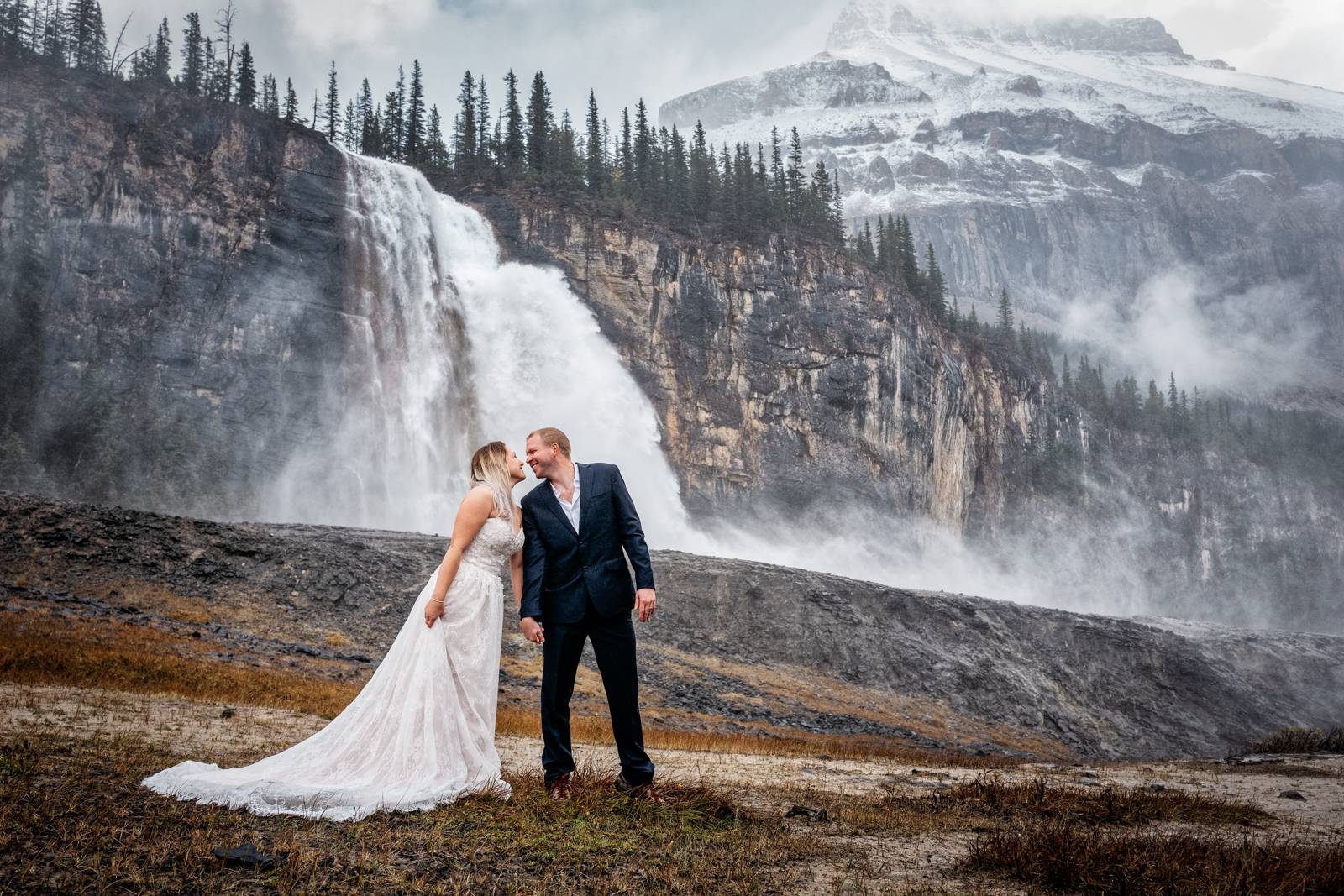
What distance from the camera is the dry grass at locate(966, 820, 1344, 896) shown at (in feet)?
15.2

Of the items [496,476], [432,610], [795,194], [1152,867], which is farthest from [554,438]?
[795,194]

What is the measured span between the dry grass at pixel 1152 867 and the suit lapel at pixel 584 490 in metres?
3.29

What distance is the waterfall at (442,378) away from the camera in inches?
1751

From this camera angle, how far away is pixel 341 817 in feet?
17.0

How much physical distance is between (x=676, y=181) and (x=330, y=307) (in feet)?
116

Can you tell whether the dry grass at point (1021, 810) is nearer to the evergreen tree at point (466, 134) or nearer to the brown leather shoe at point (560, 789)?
the brown leather shoe at point (560, 789)

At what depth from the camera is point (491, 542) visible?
6.54m

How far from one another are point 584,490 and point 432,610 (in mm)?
1366

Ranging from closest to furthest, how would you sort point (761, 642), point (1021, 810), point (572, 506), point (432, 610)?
point (432, 610) < point (572, 506) < point (1021, 810) < point (761, 642)

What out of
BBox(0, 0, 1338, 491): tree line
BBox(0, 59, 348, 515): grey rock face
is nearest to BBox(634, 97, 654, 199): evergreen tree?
BBox(0, 0, 1338, 491): tree line

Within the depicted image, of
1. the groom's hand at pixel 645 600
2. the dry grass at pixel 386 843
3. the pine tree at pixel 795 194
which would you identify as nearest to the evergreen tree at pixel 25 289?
the dry grass at pixel 386 843

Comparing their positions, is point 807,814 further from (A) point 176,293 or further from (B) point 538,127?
(B) point 538,127

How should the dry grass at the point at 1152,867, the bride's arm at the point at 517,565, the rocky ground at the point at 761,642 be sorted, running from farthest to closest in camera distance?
the rocky ground at the point at 761,642 < the bride's arm at the point at 517,565 < the dry grass at the point at 1152,867

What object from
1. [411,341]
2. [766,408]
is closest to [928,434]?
[766,408]
